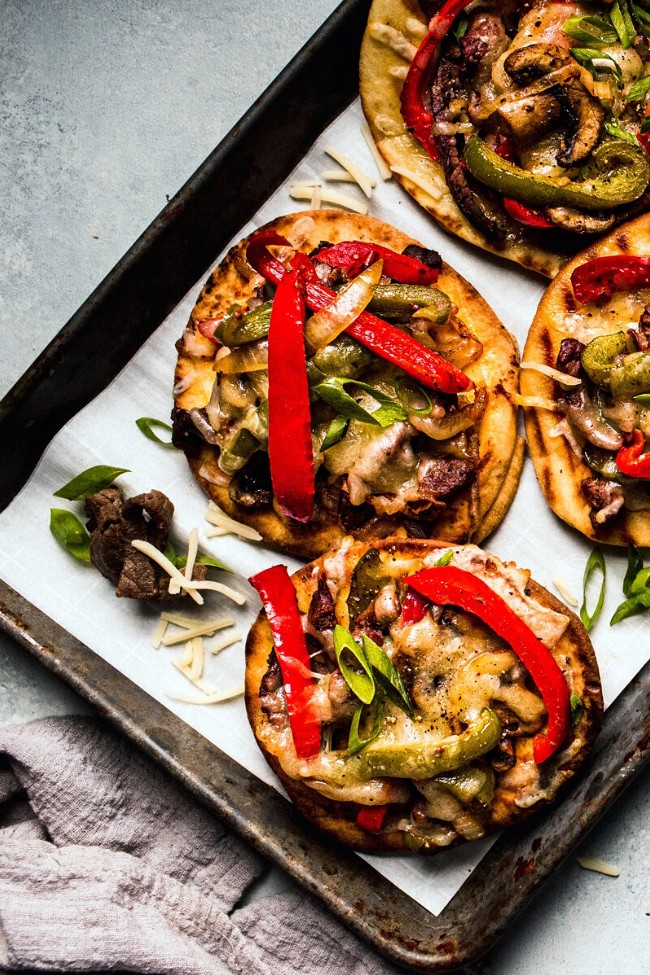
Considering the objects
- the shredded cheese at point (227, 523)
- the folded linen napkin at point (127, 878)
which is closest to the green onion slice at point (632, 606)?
the shredded cheese at point (227, 523)

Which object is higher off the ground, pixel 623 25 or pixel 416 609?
pixel 623 25

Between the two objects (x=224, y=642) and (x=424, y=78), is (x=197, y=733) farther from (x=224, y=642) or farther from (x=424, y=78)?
(x=424, y=78)

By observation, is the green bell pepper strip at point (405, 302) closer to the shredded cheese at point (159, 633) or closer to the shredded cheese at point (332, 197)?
the shredded cheese at point (332, 197)

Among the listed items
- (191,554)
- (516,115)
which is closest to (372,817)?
(191,554)

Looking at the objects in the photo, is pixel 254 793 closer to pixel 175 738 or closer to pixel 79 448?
pixel 175 738

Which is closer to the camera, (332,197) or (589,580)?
(589,580)

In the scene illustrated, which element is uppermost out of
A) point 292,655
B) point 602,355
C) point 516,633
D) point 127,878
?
point 602,355

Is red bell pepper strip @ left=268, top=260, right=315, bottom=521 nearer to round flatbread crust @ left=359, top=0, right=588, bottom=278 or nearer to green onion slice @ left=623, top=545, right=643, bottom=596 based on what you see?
round flatbread crust @ left=359, top=0, right=588, bottom=278
